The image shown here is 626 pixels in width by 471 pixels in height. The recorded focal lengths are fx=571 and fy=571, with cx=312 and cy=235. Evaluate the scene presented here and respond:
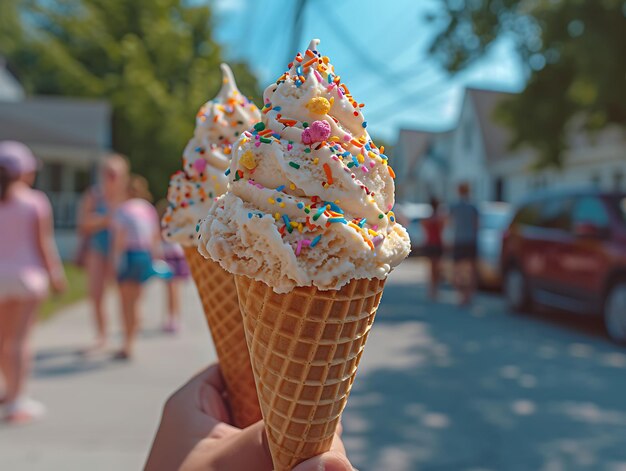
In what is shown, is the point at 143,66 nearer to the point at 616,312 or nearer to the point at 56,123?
the point at 56,123

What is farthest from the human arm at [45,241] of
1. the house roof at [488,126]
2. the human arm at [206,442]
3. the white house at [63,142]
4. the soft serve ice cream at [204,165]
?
the house roof at [488,126]

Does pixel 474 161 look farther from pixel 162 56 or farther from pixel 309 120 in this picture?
pixel 309 120

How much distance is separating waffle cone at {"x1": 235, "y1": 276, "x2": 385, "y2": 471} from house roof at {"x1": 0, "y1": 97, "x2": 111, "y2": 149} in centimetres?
1922

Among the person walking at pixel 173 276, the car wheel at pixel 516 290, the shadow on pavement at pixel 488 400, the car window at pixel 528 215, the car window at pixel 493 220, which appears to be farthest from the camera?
the car window at pixel 493 220

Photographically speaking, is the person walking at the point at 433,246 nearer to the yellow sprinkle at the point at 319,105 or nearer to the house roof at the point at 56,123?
the yellow sprinkle at the point at 319,105

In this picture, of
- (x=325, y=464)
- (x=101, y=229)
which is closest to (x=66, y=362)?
(x=101, y=229)

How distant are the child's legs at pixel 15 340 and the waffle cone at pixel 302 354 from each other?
142 inches

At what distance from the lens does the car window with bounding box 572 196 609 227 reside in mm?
7335

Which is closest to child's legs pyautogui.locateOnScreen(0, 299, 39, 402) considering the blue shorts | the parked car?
the blue shorts

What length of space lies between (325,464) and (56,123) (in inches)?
826

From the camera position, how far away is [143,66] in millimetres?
19406

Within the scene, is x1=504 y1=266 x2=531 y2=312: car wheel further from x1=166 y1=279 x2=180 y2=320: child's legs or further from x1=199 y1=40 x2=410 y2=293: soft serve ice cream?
x1=199 y1=40 x2=410 y2=293: soft serve ice cream

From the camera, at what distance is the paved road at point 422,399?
4.05 meters

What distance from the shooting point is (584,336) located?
775cm
